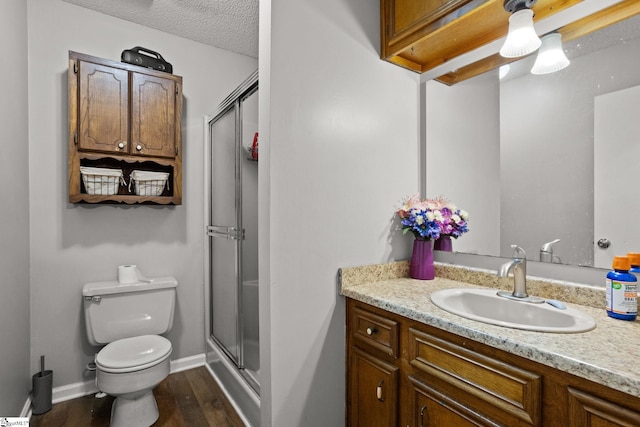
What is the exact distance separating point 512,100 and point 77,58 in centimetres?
247

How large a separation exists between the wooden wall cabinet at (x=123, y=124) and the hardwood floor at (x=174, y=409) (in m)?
1.32

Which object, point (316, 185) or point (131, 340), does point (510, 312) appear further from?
point (131, 340)

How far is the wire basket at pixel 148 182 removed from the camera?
217 cm

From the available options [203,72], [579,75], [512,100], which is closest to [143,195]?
[203,72]

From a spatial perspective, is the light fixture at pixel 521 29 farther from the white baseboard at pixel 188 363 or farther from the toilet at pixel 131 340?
the white baseboard at pixel 188 363

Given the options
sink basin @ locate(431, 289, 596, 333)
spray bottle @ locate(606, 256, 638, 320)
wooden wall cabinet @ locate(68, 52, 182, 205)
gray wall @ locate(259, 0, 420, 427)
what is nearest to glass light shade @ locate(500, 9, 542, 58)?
gray wall @ locate(259, 0, 420, 427)

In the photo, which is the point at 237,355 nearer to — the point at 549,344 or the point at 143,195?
the point at 143,195

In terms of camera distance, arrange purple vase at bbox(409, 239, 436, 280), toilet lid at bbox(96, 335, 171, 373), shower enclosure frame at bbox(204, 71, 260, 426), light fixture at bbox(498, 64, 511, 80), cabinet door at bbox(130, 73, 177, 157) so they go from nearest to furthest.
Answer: light fixture at bbox(498, 64, 511, 80)
purple vase at bbox(409, 239, 436, 280)
toilet lid at bbox(96, 335, 171, 373)
shower enclosure frame at bbox(204, 71, 260, 426)
cabinet door at bbox(130, 73, 177, 157)

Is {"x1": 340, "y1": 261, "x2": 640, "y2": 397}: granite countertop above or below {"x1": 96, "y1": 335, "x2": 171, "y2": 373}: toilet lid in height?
above

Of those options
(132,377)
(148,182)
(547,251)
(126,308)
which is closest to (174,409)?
(132,377)

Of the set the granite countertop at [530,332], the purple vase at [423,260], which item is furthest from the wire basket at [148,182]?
the purple vase at [423,260]

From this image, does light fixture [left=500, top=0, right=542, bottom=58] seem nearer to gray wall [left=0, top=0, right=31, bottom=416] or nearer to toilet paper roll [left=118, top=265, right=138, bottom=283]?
gray wall [left=0, top=0, right=31, bottom=416]

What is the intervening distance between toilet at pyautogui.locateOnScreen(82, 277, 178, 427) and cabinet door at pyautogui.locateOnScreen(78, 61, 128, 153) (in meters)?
0.94

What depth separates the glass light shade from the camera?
4.02 ft
